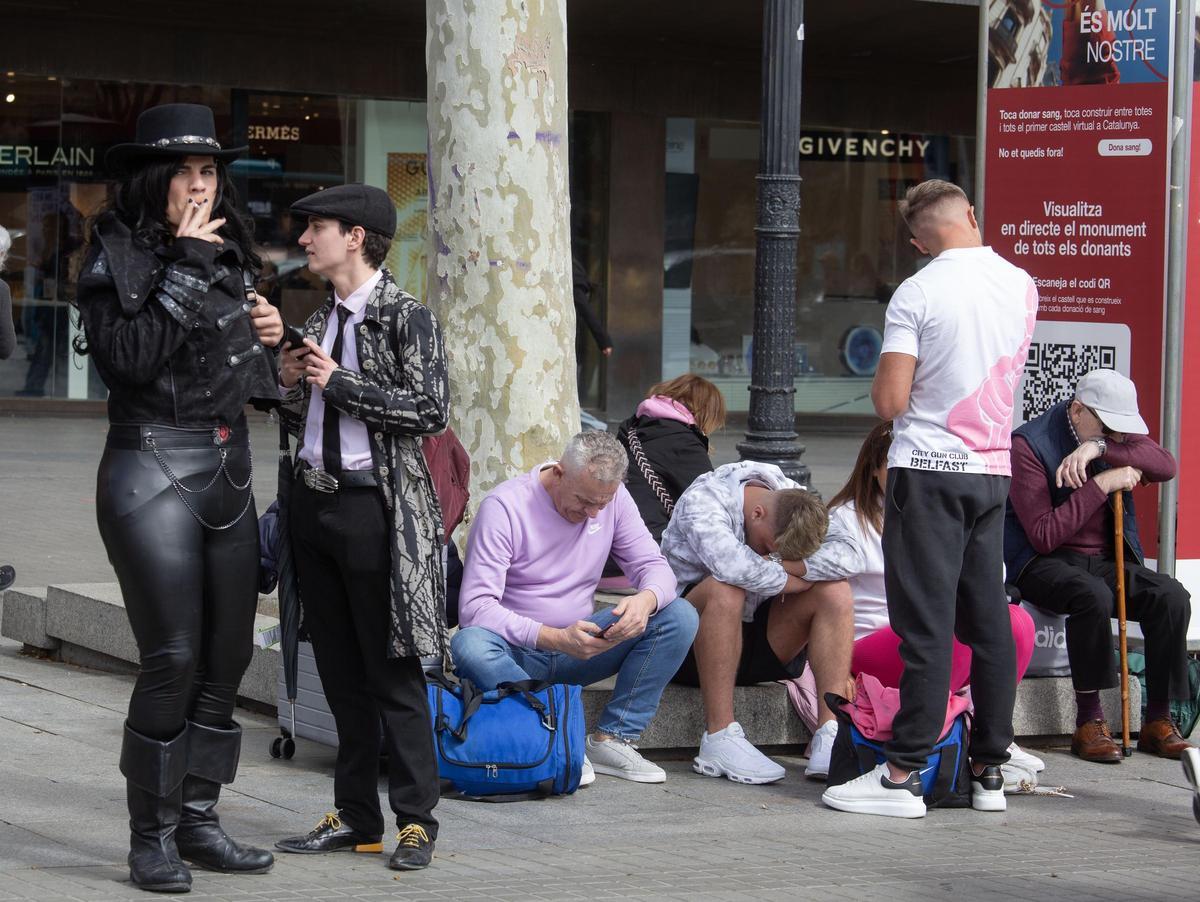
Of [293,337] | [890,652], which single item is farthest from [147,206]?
[890,652]

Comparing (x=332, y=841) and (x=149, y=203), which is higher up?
(x=149, y=203)

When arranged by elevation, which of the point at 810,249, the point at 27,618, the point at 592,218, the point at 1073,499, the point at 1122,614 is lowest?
the point at 27,618

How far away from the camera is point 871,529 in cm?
659

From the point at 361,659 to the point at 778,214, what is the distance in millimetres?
4076

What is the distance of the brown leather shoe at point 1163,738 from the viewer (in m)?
6.86

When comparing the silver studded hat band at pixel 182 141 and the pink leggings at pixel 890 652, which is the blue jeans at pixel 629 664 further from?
the silver studded hat band at pixel 182 141

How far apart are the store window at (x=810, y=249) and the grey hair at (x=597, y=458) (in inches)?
593

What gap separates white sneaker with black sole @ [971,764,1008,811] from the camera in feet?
19.5

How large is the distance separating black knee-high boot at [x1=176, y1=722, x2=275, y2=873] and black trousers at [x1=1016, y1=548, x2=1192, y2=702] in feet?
10.5

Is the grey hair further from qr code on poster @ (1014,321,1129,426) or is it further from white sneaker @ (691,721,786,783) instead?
qr code on poster @ (1014,321,1129,426)

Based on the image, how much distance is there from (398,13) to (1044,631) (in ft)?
42.8

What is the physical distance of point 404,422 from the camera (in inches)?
187

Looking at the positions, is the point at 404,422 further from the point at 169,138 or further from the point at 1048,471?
the point at 1048,471

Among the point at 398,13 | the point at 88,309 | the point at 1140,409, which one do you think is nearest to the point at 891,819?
the point at 1140,409
